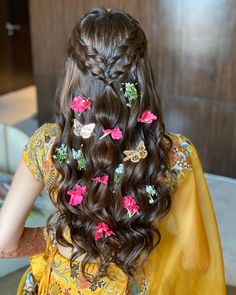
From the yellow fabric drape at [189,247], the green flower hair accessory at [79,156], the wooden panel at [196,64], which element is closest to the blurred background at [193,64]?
the wooden panel at [196,64]

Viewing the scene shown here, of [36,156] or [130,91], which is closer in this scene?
[130,91]

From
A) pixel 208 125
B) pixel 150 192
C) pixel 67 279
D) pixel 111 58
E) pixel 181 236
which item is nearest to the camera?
pixel 111 58

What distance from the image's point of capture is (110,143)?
1.01m

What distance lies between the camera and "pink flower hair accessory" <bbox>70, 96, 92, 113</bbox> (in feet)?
3.21

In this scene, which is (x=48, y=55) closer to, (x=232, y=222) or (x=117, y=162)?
(x=232, y=222)

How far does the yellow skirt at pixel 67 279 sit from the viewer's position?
3.82 feet

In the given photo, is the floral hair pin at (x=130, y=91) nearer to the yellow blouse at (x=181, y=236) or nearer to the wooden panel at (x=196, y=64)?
the yellow blouse at (x=181, y=236)

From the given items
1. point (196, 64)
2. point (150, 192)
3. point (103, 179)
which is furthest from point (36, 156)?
point (196, 64)

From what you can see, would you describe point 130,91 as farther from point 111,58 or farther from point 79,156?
point 79,156

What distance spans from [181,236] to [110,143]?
1.45 ft

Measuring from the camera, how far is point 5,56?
554 cm

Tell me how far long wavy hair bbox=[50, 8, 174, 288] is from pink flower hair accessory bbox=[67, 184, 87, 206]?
12mm

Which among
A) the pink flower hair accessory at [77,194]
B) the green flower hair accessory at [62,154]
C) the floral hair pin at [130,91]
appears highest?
the floral hair pin at [130,91]

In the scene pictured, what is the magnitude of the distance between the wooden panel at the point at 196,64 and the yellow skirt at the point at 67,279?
2.17 metres
